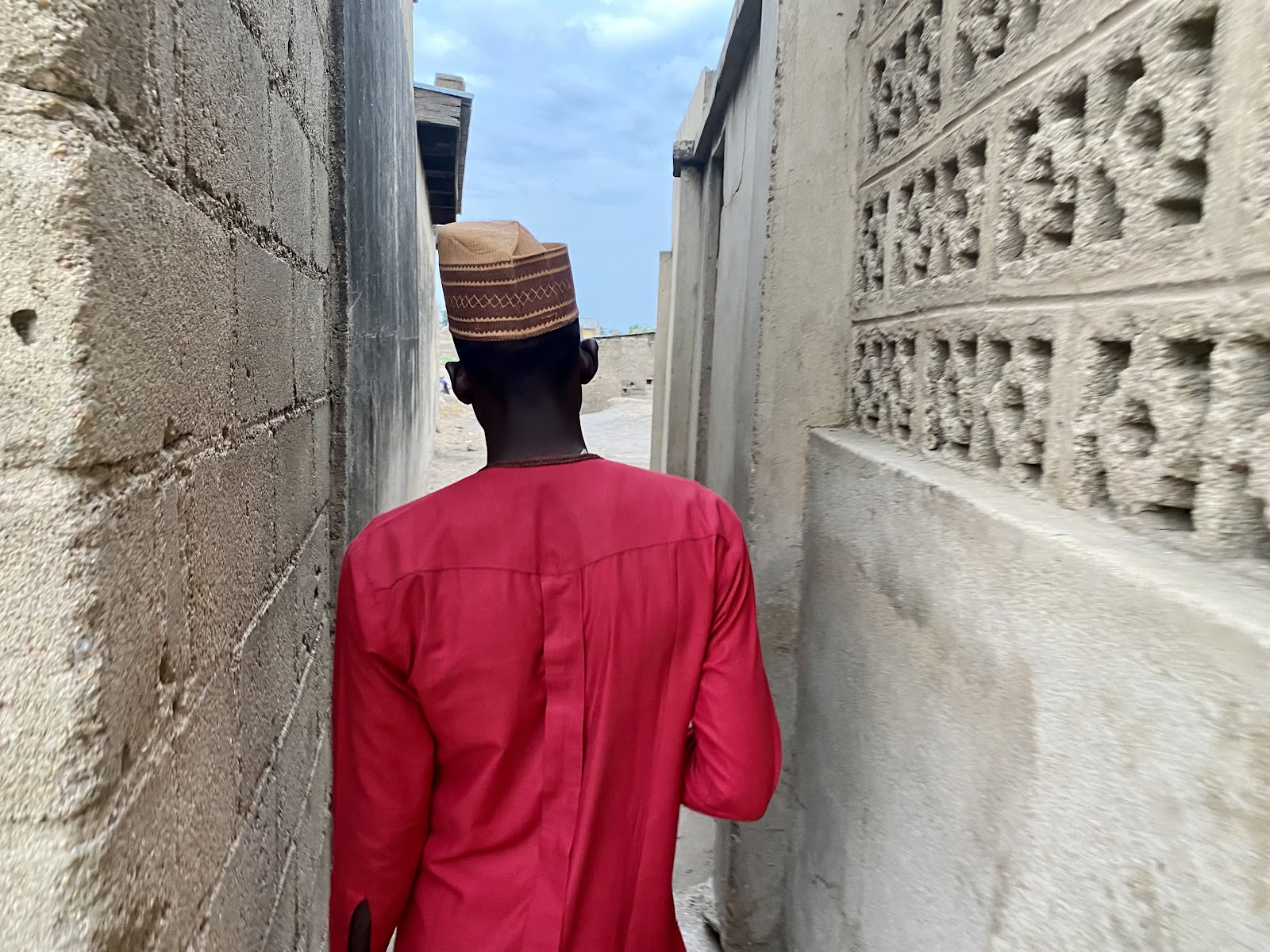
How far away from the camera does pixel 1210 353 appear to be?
941 mm

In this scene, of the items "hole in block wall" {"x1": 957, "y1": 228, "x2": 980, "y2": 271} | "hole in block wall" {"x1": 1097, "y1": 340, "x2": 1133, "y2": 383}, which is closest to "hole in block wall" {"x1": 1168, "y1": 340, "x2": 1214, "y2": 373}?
"hole in block wall" {"x1": 1097, "y1": 340, "x2": 1133, "y2": 383}

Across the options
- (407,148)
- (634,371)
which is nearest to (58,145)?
(407,148)

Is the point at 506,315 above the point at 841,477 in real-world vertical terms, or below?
above

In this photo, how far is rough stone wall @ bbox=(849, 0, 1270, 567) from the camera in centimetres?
88

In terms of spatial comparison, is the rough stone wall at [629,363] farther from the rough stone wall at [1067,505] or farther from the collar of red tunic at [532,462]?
the collar of red tunic at [532,462]

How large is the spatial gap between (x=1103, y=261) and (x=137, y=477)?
1.18 meters

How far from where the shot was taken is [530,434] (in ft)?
4.59

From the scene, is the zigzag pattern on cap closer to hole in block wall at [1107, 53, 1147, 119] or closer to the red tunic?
the red tunic

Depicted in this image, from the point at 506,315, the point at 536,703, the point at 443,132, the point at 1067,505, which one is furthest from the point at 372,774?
the point at 443,132

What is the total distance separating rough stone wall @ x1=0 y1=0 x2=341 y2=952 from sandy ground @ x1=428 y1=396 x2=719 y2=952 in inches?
73.1

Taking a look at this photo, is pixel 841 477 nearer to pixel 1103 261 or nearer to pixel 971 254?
pixel 971 254

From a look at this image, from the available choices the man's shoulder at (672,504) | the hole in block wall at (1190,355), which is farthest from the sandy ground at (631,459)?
the hole in block wall at (1190,355)

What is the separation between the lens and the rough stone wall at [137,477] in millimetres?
670

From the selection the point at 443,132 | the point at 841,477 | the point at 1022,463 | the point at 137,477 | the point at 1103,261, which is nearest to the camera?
the point at 137,477
